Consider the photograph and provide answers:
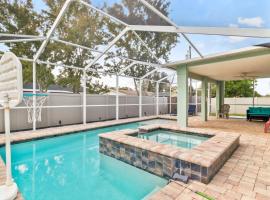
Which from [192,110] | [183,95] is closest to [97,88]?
[183,95]

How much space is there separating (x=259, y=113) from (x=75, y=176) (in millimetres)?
11136

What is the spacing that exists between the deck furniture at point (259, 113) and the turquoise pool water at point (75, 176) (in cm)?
979

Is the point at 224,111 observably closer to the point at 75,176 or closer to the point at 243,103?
the point at 243,103

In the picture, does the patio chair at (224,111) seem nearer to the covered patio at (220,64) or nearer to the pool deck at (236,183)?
the covered patio at (220,64)

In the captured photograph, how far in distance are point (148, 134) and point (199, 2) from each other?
466 centimetres

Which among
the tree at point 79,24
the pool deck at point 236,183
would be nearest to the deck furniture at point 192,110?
the tree at point 79,24

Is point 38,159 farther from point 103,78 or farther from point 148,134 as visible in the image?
point 103,78

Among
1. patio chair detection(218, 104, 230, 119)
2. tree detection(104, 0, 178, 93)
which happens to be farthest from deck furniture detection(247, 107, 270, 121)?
tree detection(104, 0, 178, 93)

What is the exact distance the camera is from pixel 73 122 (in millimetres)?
9656

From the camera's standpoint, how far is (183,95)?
795 centimetres

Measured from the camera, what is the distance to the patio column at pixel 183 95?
7906mm

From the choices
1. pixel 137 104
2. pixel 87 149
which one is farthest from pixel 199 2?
pixel 137 104

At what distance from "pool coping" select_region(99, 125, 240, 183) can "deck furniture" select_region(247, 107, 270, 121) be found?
22.8 ft

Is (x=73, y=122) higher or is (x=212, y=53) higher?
(x=212, y=53)
